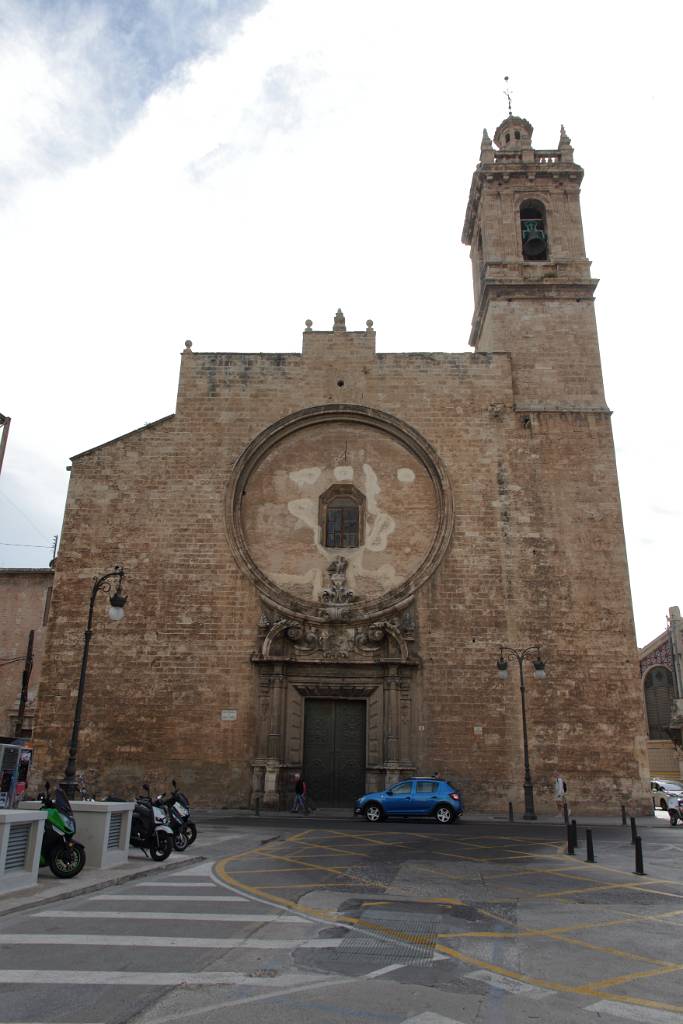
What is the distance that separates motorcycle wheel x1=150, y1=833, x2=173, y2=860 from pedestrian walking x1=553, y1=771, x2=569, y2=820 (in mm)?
11065

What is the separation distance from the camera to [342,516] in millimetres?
22953

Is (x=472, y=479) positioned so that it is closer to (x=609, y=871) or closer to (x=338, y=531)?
(x=338, y=531)

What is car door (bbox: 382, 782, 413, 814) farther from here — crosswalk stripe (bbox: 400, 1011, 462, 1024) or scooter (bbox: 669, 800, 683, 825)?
crosswalk stripe (bbox: 400, 1011, 462, 1024)

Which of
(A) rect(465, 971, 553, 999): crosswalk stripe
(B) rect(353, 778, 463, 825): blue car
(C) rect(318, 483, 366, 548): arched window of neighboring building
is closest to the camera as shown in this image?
(A) rect(465, 971, 553, 999): crosswalk stripe

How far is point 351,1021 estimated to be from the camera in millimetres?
4223

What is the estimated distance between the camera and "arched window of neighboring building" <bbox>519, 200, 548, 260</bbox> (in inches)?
1053

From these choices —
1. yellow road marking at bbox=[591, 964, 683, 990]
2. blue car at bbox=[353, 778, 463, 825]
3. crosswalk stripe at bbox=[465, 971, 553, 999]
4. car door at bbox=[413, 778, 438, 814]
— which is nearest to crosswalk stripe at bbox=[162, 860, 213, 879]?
crosswalk stripe at bbox=[465, 971, 553, 999]

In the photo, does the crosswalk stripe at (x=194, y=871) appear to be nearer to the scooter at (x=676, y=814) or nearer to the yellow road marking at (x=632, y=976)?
the yellow road marking at (x=632, y=976)

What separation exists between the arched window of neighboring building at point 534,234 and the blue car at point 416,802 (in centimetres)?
1865

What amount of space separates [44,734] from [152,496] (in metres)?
7.36

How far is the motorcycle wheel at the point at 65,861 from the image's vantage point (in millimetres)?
9164

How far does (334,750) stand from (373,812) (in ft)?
9.91

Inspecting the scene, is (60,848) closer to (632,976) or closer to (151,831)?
(151,831)

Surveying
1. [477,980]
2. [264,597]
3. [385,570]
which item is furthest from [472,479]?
[477,980]
